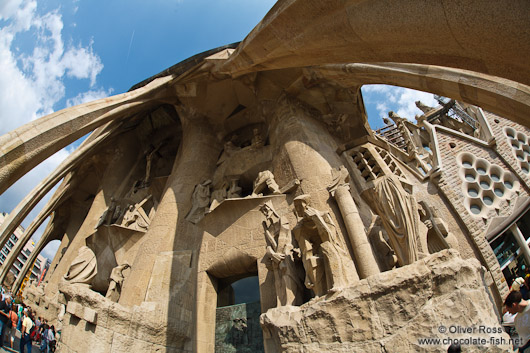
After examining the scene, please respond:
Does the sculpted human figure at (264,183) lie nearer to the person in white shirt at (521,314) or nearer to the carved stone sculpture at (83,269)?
the carved stone sculpture at (83,269)

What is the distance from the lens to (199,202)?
7.99 m

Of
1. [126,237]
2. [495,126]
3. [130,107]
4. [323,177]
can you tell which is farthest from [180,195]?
[495,126]

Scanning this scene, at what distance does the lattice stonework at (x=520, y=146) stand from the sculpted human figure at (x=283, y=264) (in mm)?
11832

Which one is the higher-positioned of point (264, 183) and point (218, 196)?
point (218, 196)

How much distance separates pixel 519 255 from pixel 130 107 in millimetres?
13490

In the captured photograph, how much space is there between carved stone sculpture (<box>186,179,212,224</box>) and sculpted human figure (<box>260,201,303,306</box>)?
7.97 ft

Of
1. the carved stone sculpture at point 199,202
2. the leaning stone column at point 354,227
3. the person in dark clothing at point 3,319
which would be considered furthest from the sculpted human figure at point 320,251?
the person in dark clothing at point 3,319

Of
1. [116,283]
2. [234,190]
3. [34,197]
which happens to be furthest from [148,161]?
[116,283]

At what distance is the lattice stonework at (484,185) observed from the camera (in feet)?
38.6

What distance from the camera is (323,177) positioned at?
21.3 feet

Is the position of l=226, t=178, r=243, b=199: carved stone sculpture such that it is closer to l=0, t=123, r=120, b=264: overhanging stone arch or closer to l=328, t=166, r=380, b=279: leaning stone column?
l=328, t=166, r=380, b=279: leaning stone column

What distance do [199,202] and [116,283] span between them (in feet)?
8.07

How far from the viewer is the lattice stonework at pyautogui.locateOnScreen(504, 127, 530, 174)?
515 inches

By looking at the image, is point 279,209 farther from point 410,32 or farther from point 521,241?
point 521,241
